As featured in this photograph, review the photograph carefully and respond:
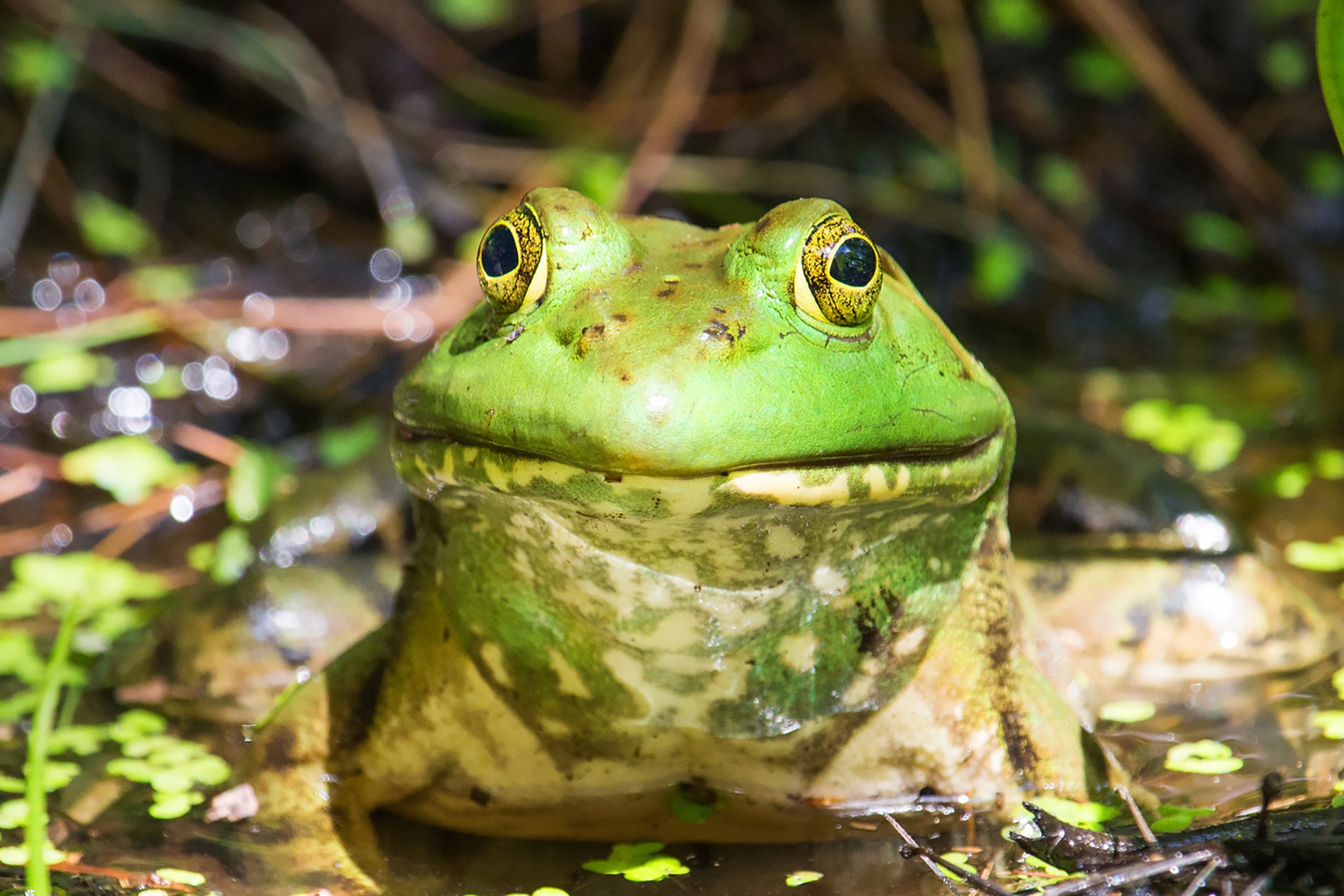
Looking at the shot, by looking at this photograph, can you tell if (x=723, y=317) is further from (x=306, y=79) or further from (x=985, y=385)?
(x=306, y=79)

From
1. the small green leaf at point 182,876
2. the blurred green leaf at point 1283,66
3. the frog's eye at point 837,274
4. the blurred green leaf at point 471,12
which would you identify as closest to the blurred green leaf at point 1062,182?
the blurred green leaf at point 1283,66

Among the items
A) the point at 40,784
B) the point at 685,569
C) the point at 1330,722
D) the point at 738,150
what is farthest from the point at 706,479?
the point at 738,150

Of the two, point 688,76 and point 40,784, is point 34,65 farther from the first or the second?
point 40,784

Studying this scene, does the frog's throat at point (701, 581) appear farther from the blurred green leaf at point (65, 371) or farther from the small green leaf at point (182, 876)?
the blurred green leaf at point (65, 371)

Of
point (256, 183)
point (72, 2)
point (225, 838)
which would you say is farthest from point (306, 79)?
point (225, 838)

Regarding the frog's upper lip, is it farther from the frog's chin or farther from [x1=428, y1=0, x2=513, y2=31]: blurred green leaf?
[x1=428, y1=0, x2=513, y2=31]: blurred green leaf

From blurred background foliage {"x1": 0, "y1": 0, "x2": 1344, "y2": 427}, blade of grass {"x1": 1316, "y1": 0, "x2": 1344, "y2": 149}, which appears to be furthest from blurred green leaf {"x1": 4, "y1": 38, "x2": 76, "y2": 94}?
blade of grass {"x1": 1316, "y1": 0, "x2": 1344, "y2": 149}
